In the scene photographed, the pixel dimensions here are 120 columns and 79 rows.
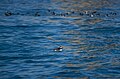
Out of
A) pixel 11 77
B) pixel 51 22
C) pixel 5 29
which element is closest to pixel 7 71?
pixel 11 77

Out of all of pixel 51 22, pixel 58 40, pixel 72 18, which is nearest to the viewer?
pixel 58 40

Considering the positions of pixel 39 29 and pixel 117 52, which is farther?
pixel 39 29

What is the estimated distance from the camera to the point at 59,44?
24.1 meters

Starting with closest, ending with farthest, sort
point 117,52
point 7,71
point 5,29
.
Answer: point 7,71 → point 117,52 → point 5,29

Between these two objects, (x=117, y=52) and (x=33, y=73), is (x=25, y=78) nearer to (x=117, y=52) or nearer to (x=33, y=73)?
(x=33, y=73)

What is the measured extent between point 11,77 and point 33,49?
19.3ft

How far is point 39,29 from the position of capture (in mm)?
29391

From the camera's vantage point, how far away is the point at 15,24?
3092cm

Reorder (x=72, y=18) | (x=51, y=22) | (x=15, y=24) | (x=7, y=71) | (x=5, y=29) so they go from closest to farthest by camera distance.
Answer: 1. (x=7, y=71)
2. (x=5, y=29)
3. (x=15, y=24)
4. (x=51, y=22)
5. (x=72, y=18)

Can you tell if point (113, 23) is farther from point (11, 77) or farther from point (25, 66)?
point (11, 77)

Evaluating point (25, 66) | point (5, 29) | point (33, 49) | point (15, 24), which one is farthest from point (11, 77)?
point (15, 24)

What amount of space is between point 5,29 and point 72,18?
32.3 ft

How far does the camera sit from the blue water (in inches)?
706

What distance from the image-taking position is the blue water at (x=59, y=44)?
17938 millimetres
